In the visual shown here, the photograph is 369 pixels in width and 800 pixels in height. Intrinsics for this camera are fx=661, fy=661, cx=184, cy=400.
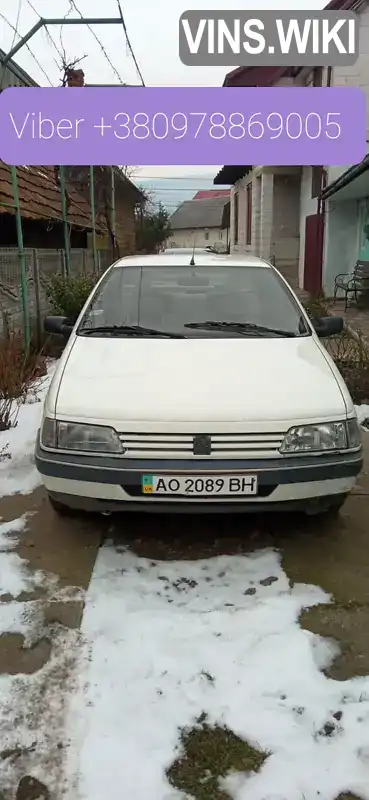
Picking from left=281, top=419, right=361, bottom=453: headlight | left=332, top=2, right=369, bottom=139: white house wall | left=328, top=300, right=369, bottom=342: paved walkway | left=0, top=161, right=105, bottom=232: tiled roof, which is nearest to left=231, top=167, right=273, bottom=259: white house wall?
left=332, top=2, right=369, bottom=139: white house wall

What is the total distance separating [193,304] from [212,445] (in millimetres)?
1550

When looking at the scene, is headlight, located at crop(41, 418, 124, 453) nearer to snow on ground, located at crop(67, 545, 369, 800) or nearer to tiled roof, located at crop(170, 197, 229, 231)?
snow on ground, located at crop(67, 545, 369, 800)

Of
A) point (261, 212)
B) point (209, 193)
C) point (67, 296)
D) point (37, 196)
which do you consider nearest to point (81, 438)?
point (67, 296)

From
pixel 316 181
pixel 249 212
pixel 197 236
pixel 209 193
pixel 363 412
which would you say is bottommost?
pixel 363 412

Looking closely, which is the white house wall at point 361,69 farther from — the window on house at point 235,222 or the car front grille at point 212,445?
the window on house at point 235,222

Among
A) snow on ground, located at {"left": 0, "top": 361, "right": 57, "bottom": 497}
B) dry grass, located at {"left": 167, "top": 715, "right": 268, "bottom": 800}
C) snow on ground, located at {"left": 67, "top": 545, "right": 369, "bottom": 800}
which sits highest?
snow on ground, located at {"left": 0, "top": 361, "right": 57, "bottom": 497}

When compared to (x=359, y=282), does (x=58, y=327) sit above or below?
above

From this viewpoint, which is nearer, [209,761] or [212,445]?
[209,761]

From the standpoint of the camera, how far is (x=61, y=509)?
142 inches

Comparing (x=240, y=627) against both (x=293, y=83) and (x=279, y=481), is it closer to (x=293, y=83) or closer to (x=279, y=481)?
(x=279, y=481)

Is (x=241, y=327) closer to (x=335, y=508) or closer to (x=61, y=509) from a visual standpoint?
(x=335, y=508)

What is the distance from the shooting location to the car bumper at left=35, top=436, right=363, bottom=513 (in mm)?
3109

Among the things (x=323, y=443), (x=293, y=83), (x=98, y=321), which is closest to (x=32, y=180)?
(x=98, y=321)

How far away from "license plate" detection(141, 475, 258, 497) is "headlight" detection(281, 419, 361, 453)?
9.8 inches
